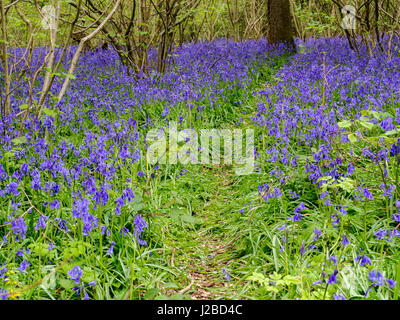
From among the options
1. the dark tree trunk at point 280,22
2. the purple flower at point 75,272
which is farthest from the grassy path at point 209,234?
the dark tree trunk at point 280,22

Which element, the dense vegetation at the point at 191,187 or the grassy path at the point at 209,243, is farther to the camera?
the grassy path at the point at 209,243

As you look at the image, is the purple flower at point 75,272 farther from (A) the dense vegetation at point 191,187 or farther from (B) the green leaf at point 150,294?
(B) the green leaf at point 150,294

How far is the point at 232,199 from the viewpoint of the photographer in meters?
3.99

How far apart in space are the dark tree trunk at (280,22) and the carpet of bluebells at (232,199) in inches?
133

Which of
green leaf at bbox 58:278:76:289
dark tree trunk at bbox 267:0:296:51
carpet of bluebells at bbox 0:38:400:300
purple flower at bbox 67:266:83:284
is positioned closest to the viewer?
purple flower at bbox 67:266:83:284

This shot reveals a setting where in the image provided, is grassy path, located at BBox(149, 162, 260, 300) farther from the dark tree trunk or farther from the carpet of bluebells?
the dark tree trunk

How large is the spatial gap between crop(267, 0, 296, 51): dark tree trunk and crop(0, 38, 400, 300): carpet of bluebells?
338 cm

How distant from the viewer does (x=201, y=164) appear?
15.5ft

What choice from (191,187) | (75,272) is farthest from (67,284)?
(191,187)

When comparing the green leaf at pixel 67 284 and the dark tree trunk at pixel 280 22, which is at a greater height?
the dark tree trunk at pixel 280 22

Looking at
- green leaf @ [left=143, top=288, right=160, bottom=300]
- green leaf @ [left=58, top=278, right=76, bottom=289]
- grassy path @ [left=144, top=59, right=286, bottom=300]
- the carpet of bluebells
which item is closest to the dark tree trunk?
the carpet of bluebells

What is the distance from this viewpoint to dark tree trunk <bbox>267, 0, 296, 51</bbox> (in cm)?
1059

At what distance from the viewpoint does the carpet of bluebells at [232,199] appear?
2.27 m
